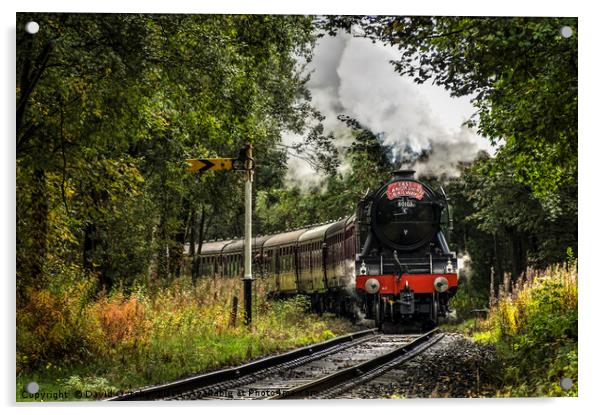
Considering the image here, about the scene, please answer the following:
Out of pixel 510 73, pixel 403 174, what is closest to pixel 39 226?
pixel 403 174

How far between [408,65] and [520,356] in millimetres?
3081

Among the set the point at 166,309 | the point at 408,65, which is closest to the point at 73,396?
the point at 166,309

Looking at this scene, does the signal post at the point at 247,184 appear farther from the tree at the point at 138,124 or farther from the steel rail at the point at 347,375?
the steel rail at the point at 347,375

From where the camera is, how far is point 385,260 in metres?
13.7

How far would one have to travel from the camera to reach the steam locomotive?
12.8m

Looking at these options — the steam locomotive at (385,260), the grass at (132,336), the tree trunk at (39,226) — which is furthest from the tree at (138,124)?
the steam locomotive at (385,260)

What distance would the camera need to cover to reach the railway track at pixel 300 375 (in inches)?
340

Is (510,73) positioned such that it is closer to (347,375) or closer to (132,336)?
(347,375)

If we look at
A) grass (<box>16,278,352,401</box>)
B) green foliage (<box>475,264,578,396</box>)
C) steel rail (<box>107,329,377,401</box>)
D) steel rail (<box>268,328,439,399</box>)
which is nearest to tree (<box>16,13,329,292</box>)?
grass (<box>16,278,352,401</box>)

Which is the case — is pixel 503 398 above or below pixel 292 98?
below

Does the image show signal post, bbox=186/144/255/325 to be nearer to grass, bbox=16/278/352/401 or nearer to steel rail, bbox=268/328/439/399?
grass, bbox=16/278/352/401

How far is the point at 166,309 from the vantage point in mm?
9969

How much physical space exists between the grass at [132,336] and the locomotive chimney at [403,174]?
219cm

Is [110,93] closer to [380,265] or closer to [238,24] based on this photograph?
[238,24]
